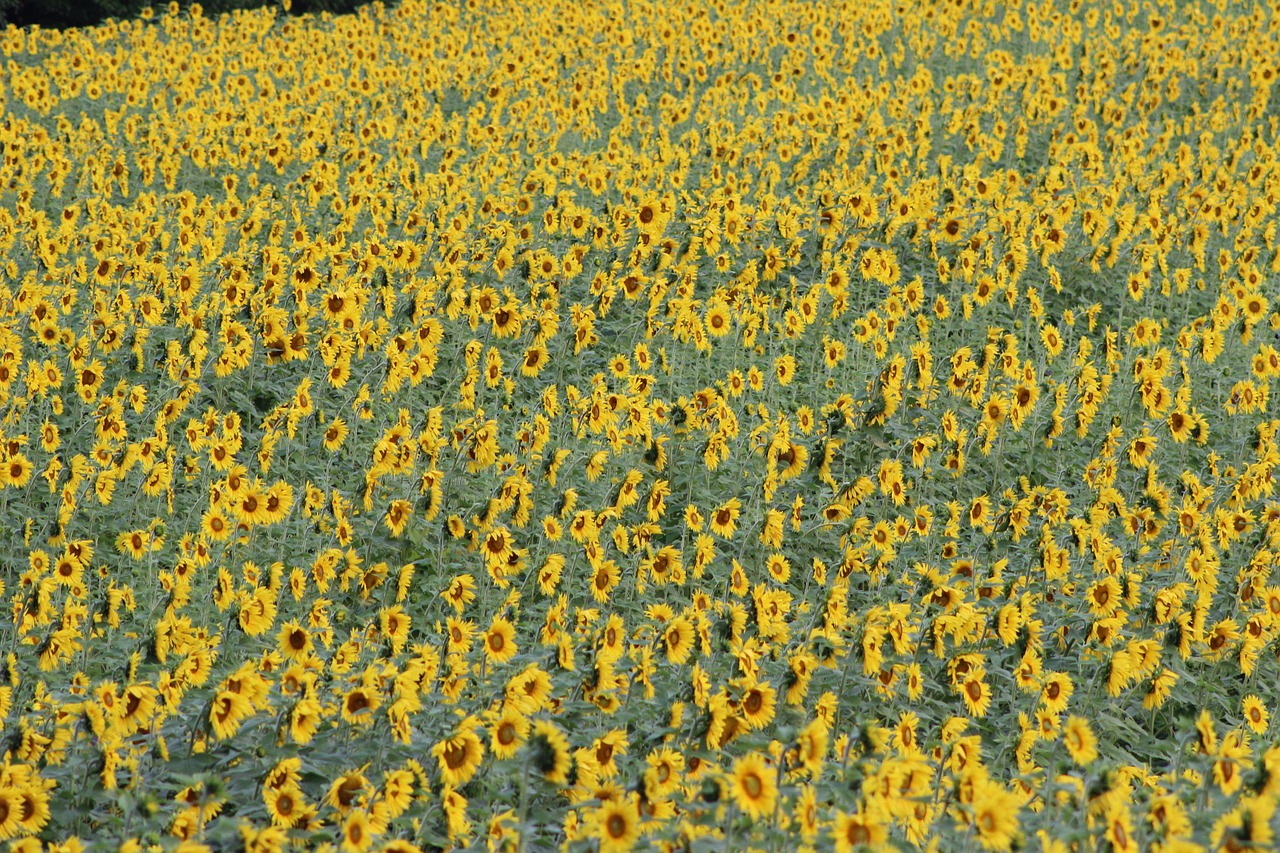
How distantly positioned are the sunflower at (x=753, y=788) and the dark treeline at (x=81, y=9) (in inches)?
582

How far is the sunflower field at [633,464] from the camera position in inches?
148

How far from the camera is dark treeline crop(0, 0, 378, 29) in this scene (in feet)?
52.9

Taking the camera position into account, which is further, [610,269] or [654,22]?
[654,22]

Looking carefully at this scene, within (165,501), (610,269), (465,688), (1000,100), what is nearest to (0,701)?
(465,688)

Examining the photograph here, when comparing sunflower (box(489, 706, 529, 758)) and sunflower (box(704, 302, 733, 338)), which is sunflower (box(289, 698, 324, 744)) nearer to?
sunflower (box(489, 706, 529, 758))

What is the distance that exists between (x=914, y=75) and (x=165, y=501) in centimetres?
874

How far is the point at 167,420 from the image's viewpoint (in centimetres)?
603

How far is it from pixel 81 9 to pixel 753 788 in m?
16.1

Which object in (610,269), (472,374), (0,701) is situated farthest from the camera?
(610,269)

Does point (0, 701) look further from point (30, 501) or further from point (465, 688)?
point (30, 501)

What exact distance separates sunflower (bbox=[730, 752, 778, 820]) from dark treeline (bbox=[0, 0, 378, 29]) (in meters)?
14.8

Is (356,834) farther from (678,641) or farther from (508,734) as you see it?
(678,641)

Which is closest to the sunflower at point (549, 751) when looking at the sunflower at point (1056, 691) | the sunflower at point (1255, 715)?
the sunflower at point (1056, 691)

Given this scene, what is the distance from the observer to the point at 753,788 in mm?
3240
